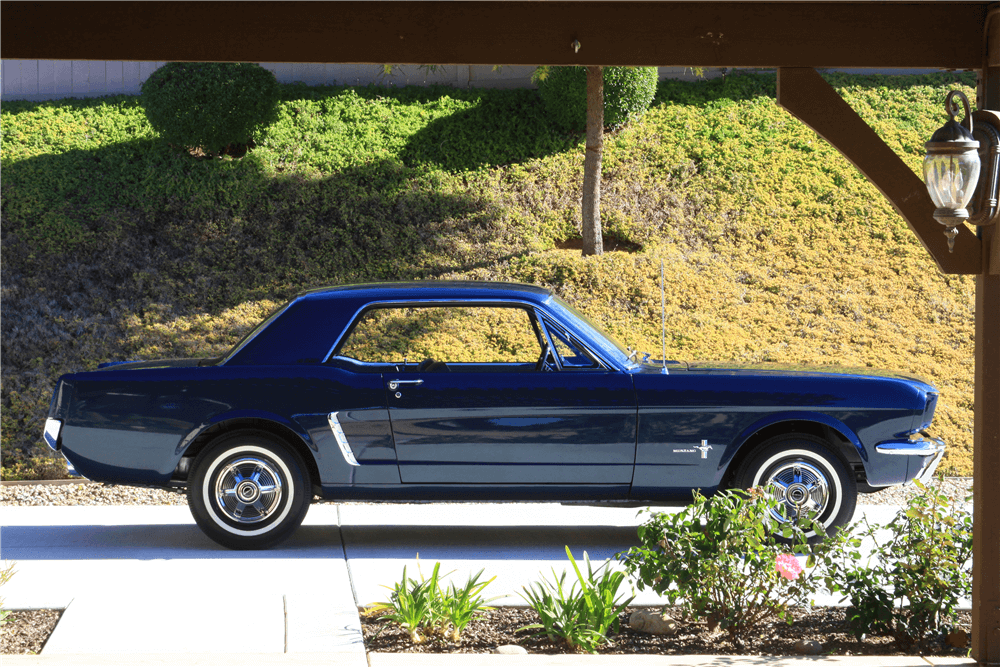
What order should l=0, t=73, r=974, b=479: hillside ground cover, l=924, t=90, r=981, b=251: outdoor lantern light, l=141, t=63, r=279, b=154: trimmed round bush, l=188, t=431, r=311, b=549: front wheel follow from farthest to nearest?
l=141, t=63, r=279, b=154: trimmed round bush < l=0, t=73, r=974, b=479: hillside ground cover < l=188, t=431, r=311, b=549: front wheel < l=924, t=90, r=981, b=251: outdoor lantern light

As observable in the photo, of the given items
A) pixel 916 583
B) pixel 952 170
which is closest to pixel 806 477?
pixel 916 583

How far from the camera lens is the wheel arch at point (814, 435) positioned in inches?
245

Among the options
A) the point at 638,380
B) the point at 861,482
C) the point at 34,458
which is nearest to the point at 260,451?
the point at 638,380

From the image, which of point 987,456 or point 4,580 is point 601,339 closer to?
point 987,456

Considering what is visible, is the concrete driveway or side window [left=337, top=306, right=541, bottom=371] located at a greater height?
side window [left=337, top=306, right=541, bottom=371]

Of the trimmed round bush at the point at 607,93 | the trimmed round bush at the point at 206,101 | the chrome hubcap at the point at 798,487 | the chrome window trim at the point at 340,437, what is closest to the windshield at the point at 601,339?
the chrome hubcap at the point at 798,487

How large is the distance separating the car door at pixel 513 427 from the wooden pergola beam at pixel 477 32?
2.16 m

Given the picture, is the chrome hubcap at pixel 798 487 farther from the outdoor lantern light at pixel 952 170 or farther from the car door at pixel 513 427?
the outdoor lantern light at pixel 952 170

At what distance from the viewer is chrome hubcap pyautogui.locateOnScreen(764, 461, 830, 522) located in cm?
623

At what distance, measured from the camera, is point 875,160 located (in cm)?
463

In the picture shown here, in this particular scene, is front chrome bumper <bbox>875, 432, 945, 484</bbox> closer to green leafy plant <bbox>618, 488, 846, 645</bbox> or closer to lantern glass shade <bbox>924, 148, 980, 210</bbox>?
green leafy plant <bbox>618, 488, 846, 645</bbox>

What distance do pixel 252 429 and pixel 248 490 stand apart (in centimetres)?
38

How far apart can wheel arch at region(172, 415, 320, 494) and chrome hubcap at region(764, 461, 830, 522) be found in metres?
2.84

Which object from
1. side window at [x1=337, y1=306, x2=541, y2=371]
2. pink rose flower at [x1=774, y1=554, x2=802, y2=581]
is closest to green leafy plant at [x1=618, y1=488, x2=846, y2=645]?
pink rose flower at [x1=774, y1=554, x2=802, y2=581]
